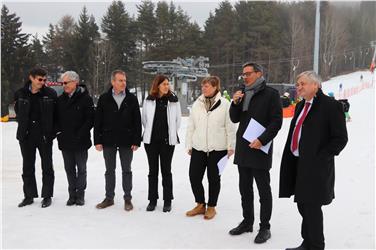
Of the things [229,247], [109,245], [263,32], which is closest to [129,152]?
[109,245]

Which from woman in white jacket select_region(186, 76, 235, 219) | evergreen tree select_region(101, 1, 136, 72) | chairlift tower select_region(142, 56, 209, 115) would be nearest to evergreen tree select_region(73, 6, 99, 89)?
evergreen tree select_region(101, 1, 136, 72)

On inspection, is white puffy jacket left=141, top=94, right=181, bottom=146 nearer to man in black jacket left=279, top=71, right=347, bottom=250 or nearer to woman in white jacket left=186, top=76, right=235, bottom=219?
woman in white jacket left=186, top=76, right=235, bottom=219

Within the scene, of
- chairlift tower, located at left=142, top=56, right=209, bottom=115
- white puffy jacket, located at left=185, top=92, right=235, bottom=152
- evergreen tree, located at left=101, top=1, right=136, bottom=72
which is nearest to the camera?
white puffy jacket, located at left=185, top=92, right=235, bottom=152

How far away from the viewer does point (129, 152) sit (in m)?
5.13

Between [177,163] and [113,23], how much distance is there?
41.1m

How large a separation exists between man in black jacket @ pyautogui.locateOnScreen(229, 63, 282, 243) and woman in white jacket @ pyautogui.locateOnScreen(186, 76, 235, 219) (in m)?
0.46

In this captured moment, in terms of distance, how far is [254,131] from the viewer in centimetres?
400

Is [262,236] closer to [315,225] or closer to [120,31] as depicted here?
[315,225]

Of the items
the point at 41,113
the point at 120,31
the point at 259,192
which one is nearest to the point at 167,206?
the point at 259,192

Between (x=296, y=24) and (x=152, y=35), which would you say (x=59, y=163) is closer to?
(x=152, y=35)

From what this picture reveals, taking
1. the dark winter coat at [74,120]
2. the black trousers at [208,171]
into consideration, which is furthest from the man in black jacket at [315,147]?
the dark winter coat at [74,120]

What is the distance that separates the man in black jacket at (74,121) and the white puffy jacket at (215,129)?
1.53 m

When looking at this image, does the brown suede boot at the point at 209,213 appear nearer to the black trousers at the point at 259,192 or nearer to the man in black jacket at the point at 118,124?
the black trousers at the point at 259,192

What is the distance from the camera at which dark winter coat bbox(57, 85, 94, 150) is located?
16.7 ft
